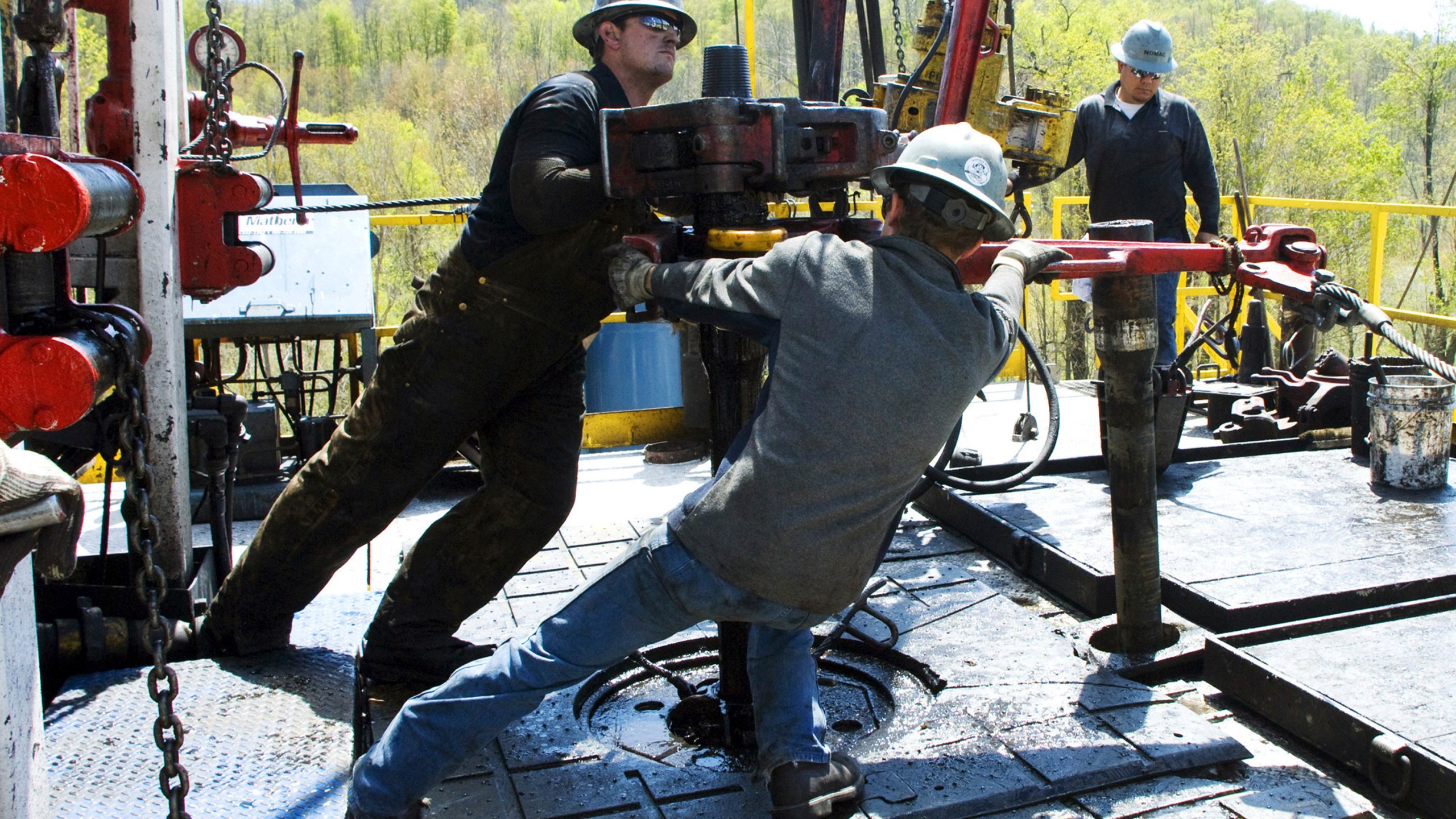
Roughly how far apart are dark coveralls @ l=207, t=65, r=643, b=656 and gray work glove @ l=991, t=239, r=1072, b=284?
3.38 ft

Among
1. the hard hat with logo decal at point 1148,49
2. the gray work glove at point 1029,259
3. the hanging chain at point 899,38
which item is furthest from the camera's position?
the hard hat with logo decal at point 1148,49

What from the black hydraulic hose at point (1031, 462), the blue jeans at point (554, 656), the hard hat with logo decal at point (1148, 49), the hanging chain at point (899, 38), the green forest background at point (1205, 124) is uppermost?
the green forest background at point (1205, 124)

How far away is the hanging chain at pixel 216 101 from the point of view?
3.70 metres

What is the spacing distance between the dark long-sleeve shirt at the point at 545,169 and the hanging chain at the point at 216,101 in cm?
101

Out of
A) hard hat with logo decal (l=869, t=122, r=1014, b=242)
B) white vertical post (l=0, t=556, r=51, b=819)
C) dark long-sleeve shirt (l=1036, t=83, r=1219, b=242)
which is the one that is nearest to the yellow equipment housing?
dark long-sleeve shirt (l=1036, t=83, r=1219, b=242)

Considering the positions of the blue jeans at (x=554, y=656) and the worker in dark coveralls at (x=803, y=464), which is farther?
the blue jeans at (x=554, y=656)

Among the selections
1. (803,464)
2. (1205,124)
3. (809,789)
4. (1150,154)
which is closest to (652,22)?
(803,464)

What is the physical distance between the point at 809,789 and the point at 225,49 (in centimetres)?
308

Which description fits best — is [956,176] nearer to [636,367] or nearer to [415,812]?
[415,812]

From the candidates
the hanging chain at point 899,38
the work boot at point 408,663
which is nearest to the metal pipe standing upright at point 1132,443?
the hanging chain at point 899,38

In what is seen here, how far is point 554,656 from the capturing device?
2.54 metres

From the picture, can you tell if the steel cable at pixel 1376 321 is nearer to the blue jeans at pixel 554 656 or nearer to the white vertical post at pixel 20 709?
Result: the blue jeans at pixel 554 656

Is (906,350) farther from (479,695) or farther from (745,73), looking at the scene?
(479,695)

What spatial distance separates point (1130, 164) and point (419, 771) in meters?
5.38
